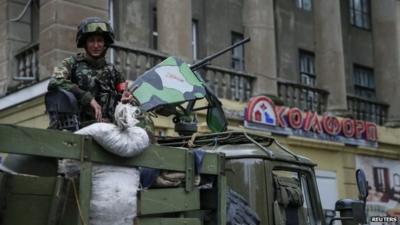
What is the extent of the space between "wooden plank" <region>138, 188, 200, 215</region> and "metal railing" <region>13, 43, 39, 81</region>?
9354 mm

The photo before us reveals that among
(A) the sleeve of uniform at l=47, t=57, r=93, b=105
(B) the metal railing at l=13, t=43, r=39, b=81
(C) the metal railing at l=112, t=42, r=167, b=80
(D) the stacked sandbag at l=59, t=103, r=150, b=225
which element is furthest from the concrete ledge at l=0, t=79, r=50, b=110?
(D) the stacked sandbag at l=59, t=103, r=150, b=225

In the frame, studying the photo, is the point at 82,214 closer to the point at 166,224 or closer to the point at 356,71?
the point at 166,224

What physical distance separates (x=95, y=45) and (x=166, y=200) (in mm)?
1567

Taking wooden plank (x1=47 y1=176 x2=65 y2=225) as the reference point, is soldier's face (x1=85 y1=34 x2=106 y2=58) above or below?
above

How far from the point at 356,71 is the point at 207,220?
63.3 ft

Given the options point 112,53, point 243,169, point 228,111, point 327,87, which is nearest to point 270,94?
point 228,111

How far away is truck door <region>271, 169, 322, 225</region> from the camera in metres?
4.98

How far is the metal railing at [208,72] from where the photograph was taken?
1305cm

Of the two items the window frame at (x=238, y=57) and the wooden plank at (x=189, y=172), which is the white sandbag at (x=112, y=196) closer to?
the wooden plank at (x=189, y=172)

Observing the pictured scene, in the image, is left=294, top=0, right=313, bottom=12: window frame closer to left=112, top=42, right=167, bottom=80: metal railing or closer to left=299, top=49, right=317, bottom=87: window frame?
left=299, top=49, right=317, bottom=87: window frame

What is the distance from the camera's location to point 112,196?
361 centimetres

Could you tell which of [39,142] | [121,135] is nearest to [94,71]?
[121,135]

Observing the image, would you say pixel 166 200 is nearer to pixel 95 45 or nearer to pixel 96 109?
pixel 96 109

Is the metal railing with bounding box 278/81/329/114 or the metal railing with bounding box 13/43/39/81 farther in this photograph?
the metal railing with bounding box 278/81/329/114
